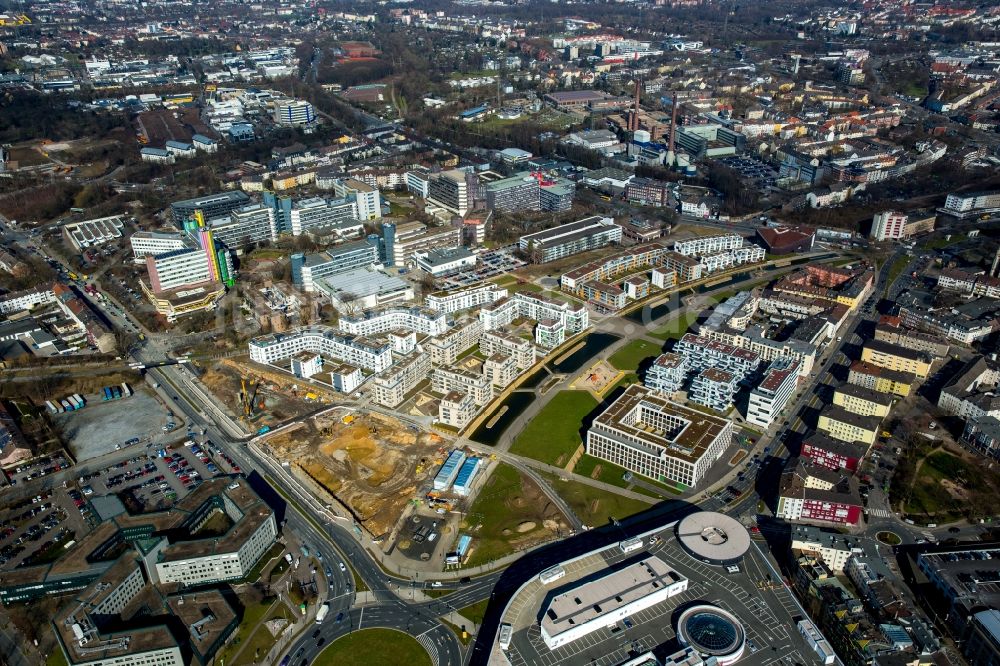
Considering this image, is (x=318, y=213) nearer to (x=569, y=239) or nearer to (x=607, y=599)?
(x=569, y=239)

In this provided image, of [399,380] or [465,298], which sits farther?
[465,298]

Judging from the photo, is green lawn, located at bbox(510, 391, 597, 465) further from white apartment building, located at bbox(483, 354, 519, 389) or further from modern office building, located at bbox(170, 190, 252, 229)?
modern office building, located at bbox(170, 190, 252, 229)

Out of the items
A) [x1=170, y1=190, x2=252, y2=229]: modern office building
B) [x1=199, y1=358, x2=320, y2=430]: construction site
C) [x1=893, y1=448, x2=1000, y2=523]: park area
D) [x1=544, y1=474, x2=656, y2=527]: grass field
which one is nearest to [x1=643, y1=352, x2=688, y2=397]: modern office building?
[x1=544, y1=474, x2=656, y2=527]: grass field

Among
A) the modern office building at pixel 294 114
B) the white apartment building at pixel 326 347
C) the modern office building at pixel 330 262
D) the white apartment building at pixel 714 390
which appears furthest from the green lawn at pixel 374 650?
the modern office building at pixel 294 114

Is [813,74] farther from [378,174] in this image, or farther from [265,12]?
[265,12]

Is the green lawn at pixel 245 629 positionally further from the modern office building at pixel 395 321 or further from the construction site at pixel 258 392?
the modern office building at pixel 395 321

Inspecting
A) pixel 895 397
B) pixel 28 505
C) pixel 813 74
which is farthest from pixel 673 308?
pixel 813 74

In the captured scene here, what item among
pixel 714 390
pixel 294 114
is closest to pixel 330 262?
pixel 714 390
